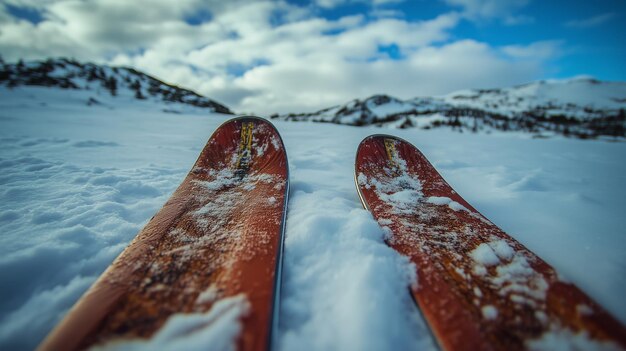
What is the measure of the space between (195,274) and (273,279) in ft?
1.36

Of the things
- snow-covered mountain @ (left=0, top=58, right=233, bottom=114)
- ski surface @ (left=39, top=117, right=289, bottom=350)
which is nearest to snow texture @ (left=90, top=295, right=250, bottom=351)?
ski surface @ (left=39, top=117, right=289, bottom=350)

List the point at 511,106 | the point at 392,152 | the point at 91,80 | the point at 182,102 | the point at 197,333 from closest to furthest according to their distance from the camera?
the point at 197,333, the point at 392,152, the point at 91,80, the point at 182,102, the point at 511,106

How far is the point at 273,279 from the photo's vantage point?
1144 mm

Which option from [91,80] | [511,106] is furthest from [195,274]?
[511,106]

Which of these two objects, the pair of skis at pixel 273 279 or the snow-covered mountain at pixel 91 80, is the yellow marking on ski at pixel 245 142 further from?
the snow-covered mountain at pixel 91 80

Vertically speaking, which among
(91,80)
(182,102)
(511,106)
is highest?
(91,80)

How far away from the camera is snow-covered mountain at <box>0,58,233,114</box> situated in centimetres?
1170

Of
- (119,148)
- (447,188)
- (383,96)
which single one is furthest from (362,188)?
(383,96)

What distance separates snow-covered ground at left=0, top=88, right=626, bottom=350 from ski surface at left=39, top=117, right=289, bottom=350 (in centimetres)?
16

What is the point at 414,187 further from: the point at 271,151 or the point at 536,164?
the point at 536,164

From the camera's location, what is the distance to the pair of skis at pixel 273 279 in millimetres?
943

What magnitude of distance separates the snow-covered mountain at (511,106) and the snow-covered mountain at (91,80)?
9.48 metres

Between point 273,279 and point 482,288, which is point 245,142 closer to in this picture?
point 273,279

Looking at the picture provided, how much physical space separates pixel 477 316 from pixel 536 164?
3709 millimetres
